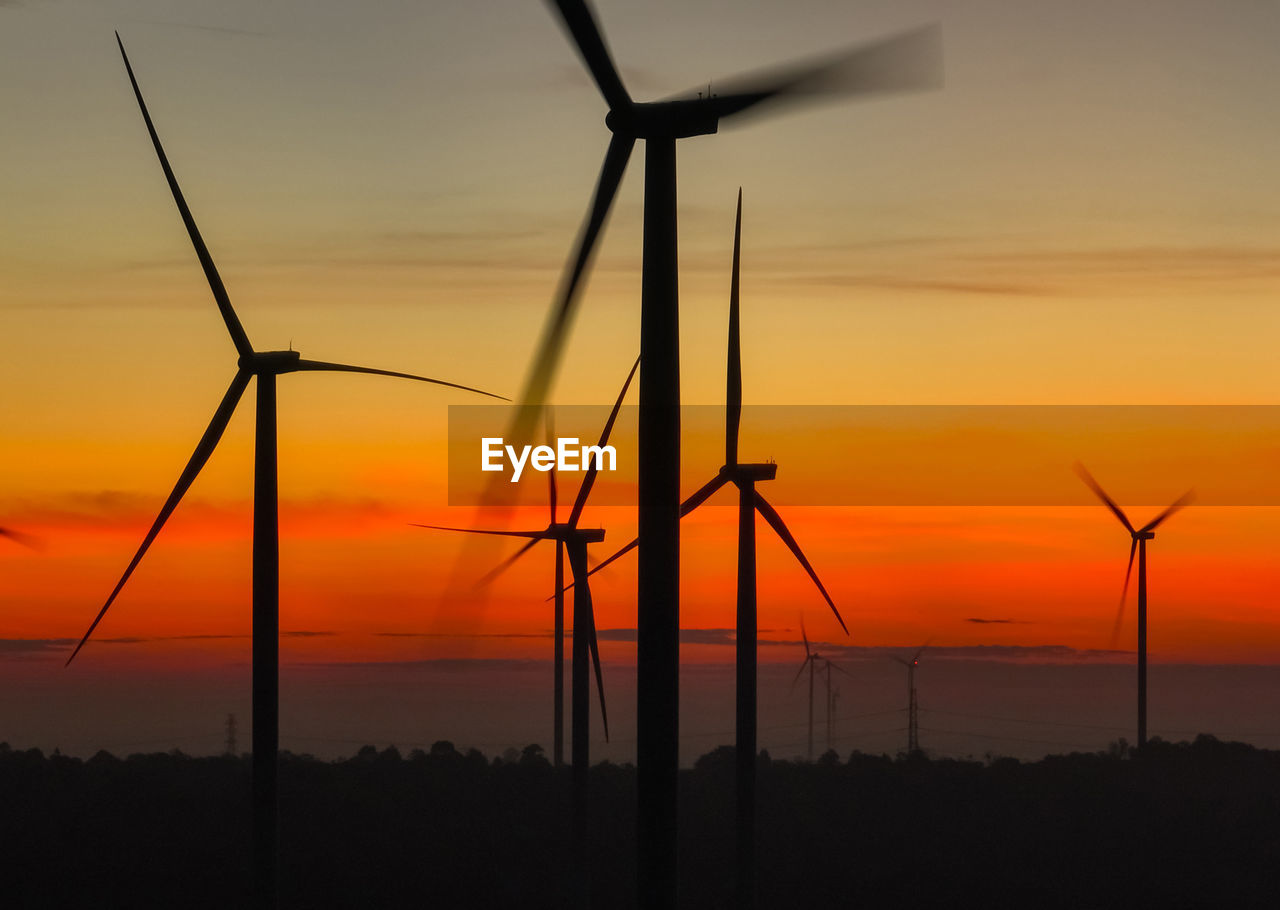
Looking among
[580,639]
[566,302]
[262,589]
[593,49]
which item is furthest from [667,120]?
[580,639]

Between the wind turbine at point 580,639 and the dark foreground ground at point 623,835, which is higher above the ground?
the wind turbine at point 580,639

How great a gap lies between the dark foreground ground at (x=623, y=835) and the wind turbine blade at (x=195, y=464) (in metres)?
38.4

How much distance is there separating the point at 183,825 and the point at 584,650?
169 feet

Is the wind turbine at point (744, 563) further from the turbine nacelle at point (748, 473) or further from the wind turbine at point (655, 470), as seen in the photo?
the wind turbine at point (655, 470)

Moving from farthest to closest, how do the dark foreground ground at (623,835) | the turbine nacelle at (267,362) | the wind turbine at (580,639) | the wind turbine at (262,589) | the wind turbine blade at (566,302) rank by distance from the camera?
the dark foreground ground at (623,835) → the wind turbine at (580,639) → the turbine nacelle at (267,362) → the wind turbine at (262,589) → the wind turbine blade at (566,302)

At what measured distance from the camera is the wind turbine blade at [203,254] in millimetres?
37294

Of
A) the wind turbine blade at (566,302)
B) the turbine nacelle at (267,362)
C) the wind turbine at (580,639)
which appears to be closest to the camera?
the wind turbine blade at (566,302)

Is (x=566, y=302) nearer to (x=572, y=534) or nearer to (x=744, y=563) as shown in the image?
(x=744, y=563)

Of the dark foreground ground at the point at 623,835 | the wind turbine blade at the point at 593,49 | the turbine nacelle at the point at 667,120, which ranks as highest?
the wind turbine blade at the point at 593,49

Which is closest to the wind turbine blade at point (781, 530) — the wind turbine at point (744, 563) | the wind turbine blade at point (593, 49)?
the wind turbine at point (744, 563)

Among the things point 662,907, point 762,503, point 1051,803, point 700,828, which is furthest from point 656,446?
point 1051,803

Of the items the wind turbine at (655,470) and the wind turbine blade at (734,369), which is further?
the wind turbine blade at (734,369)

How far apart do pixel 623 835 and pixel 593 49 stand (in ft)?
242

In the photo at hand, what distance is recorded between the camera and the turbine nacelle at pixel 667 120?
2494 centimetres
